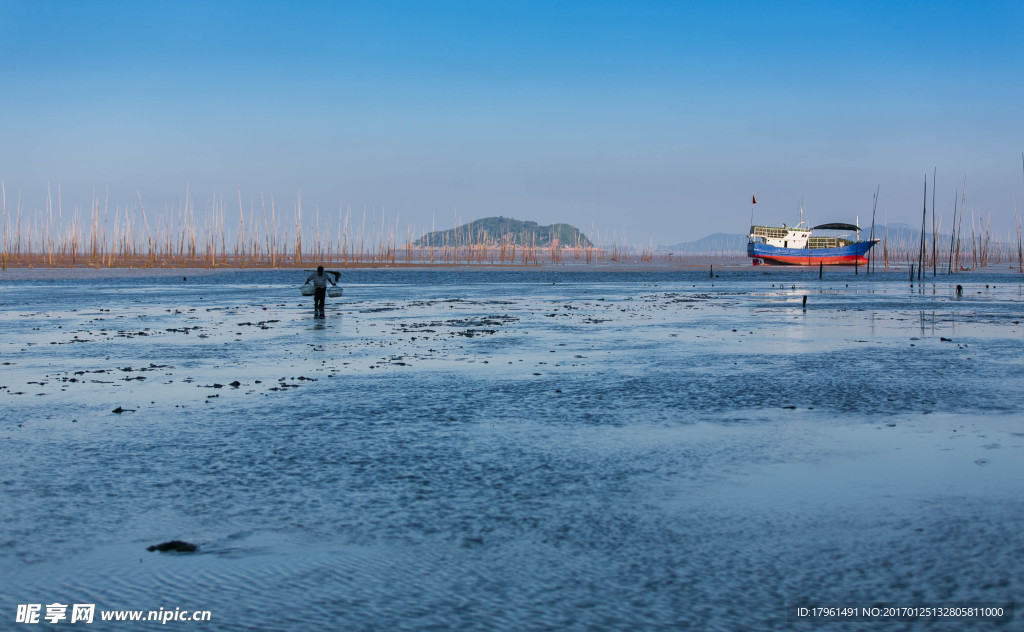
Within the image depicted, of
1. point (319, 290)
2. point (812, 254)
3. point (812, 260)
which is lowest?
point (319, 290)

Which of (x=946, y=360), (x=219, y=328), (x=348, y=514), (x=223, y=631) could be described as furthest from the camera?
(x=219, y=328)

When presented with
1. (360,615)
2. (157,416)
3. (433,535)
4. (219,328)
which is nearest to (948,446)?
(433,535)

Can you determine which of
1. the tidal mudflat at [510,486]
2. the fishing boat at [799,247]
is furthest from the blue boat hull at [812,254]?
the tidal mudflat at [510,486]

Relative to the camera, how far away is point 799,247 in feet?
395

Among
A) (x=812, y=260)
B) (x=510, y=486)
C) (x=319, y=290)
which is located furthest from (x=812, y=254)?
(x=510, y=486)

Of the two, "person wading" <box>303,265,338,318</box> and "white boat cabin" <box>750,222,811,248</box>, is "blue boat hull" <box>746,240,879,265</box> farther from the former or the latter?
"person wading" <box>303,265,338,318</box>

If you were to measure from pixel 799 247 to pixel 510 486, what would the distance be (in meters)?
120

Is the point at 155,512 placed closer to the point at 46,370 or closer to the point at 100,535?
the point at 100,535

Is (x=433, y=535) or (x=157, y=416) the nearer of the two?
(x=433, y=535)

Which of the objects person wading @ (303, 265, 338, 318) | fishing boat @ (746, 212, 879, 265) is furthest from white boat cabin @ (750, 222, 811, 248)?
person wading @ (303, 265, 338, 318)

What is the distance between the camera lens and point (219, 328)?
24.7 m

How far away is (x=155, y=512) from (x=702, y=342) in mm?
16026

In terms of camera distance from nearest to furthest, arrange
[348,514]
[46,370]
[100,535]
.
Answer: [100,535]
[348,514]
[46,370]

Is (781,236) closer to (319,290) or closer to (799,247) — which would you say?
(799,247)
